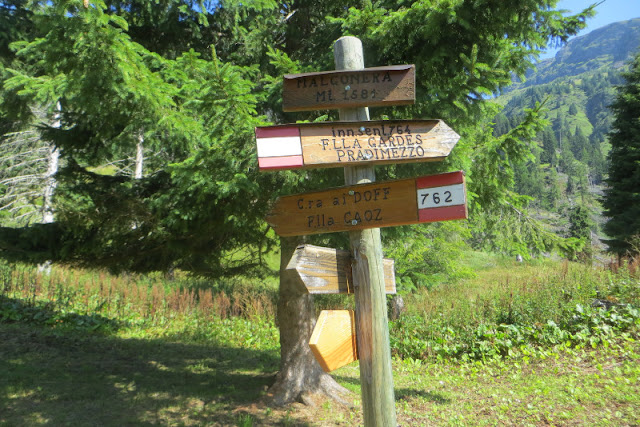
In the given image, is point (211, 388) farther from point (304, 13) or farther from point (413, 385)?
point (304, 13)

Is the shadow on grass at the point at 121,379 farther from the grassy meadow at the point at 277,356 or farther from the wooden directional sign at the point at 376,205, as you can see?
the wooden directional sign at the point at 376,205

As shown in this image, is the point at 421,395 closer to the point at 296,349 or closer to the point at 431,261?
the point at 296,349

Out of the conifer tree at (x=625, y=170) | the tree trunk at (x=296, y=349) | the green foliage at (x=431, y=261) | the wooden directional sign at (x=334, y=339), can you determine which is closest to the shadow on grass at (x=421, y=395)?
the tree trunk at (x=296, y=349)

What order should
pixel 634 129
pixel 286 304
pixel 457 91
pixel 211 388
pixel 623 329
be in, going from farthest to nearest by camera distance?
pixel 634 129, pixel 623 329, pixel 211 388, pixel 286 304, pixel 457 91

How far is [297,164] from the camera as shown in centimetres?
242

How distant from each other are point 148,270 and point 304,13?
12.8 ft

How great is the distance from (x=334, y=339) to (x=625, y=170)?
23.2m

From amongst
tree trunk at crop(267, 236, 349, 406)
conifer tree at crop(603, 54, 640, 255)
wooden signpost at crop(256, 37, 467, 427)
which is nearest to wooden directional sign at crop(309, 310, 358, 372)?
wooden signpost at crop(256, 37, 467, 427)

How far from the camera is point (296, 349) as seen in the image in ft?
16.9

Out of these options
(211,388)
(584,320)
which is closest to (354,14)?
(211,388)

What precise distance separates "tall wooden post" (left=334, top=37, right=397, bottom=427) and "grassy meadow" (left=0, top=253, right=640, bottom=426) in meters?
2.20

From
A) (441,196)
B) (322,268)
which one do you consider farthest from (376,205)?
(322,268)

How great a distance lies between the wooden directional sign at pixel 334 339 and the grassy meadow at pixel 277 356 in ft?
7.82

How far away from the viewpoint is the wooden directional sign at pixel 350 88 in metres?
2.62
